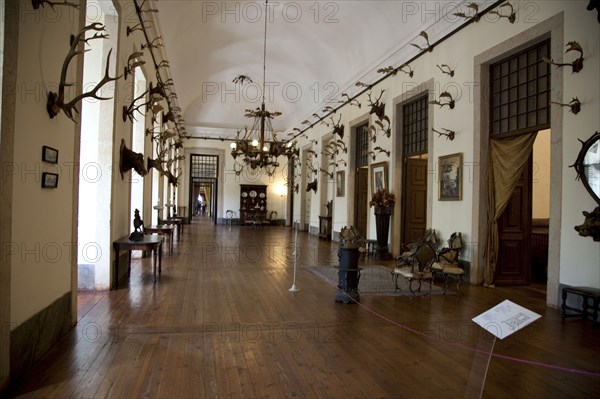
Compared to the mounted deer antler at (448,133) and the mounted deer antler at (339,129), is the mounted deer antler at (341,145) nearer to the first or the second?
the mounted deer antler at (339,129)

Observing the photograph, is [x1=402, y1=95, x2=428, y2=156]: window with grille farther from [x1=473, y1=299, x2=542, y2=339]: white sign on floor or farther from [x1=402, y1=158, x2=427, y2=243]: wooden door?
[x1=473, y1=299, x2=542, y2=339]: white sign on floor

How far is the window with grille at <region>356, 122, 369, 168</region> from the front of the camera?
44.6 ft

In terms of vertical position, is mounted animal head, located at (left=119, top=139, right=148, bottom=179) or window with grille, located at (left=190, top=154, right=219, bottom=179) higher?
window with grille, located at (left=190, top=154, right=219, bottom=179)

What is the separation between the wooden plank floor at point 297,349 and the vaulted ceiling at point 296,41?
635 cm

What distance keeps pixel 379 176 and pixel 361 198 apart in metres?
2.51

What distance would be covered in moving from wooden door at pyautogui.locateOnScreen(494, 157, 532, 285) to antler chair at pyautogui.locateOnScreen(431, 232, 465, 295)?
79cm

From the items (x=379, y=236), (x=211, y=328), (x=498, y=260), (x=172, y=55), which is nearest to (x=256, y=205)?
(x=172, y=55)

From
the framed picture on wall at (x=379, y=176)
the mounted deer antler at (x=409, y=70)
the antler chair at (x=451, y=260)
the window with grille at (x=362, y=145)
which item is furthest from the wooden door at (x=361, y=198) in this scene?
the antler chair at (x=451, y=260)

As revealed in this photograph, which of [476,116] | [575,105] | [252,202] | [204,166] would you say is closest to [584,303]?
[575,105]

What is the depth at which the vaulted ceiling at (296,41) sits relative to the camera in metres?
10.1

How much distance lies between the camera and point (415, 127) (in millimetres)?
10398

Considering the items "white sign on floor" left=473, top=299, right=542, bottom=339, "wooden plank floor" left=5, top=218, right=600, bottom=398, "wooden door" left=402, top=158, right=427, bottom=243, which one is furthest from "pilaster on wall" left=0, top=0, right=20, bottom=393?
"wooden door" left=402, top=158, right=427, bottom=243

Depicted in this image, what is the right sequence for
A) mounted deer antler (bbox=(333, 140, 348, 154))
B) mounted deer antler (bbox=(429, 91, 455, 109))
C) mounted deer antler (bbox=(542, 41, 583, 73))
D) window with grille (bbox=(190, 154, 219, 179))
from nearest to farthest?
1. mounted deer antler (bbox=(542, 41, 583, 73))
2. mounted deer antler (bbox=(429, 91, 455, 109))
3. mounted deer antler (bbox=(333, 140, 348, 154))
4. window with grille (bbox=(190, 154, 219, 179))

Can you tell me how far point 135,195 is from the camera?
948 cm
